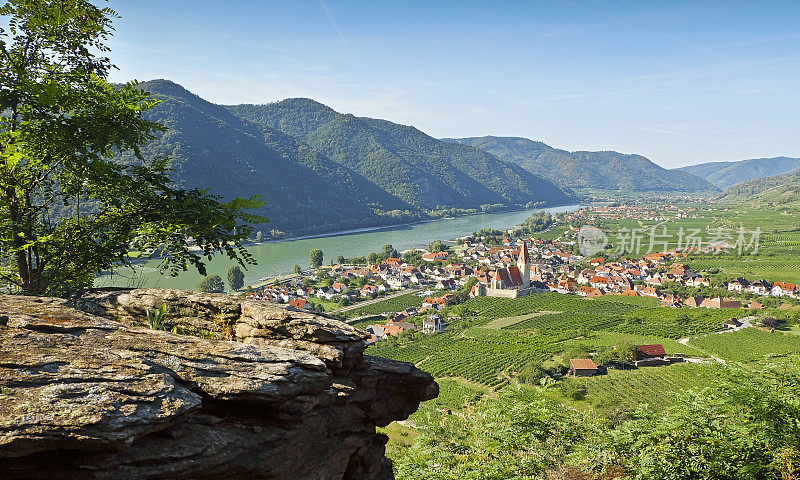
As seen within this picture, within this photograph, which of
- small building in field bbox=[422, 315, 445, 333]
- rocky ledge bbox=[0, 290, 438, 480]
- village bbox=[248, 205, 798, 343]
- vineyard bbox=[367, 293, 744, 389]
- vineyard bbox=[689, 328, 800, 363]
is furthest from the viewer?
village bbox=[248, 205, 798, 343]

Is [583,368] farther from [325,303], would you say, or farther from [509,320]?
[325,303]

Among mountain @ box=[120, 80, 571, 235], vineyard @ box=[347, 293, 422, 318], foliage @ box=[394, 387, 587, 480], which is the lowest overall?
vineyard @ box=[347, 293, 422, 318]

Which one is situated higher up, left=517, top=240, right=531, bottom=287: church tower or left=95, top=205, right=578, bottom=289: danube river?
left=95, top=205, right=578, bottom=289: danube river

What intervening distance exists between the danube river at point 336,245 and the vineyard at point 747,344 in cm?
4697

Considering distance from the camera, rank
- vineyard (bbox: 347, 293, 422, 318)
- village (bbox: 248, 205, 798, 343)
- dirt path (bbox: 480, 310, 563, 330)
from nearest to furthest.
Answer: dirt path (bbox: 480, 310, 563, 330) → vineyard (bbox: 347, 293, 422, 318) → village (bbox: 248, 205, 798, 343)

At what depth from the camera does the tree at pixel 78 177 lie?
4.74m

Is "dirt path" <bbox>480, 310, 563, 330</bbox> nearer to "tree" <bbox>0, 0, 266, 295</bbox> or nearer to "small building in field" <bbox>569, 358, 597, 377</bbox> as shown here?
"small building in field" <bbox>569, 358, 597, 377</bbox>

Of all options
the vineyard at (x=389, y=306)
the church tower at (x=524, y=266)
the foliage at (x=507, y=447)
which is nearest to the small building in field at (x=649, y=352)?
the vineyard at (x=389, y=306)

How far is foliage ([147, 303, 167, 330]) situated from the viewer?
4945mm

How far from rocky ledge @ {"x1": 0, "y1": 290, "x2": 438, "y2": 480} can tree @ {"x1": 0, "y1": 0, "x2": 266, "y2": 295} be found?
0.72 m

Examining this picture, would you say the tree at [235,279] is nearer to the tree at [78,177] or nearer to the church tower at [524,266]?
the church tower at [524,266]

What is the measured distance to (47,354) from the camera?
3264 millimetres

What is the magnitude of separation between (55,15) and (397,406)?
6.36m

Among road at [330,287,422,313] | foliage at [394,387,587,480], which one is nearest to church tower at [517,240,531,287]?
road at [330,287,422,313]
